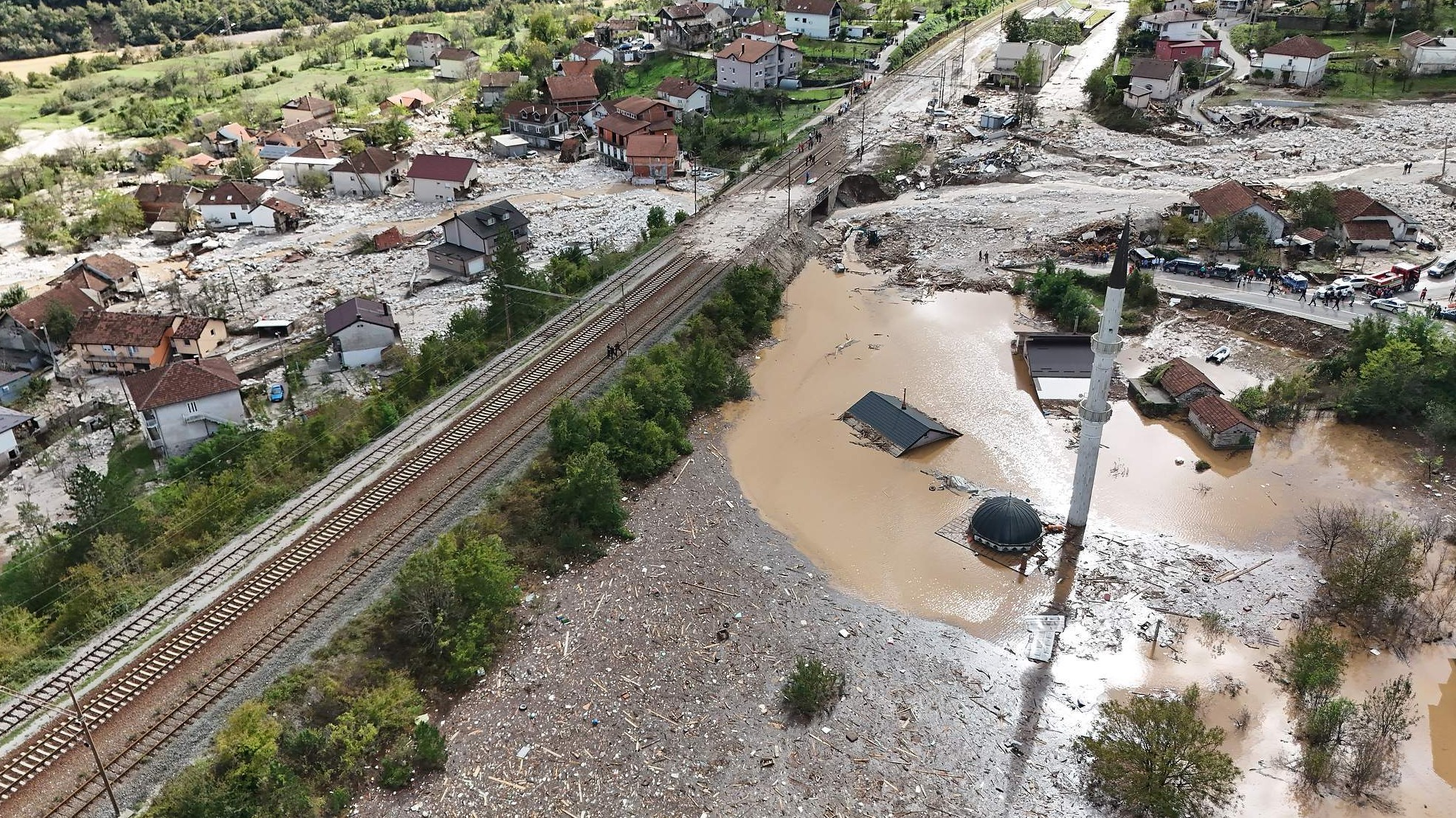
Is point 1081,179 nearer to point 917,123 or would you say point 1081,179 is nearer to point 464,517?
point 917,123

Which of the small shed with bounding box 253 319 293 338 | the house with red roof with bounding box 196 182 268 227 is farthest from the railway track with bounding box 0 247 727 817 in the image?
the house with red roof with bounding box 196 182 268 227

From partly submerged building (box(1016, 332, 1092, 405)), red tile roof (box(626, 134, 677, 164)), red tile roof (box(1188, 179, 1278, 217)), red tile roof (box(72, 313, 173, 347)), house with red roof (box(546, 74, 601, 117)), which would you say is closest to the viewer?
partly submerged building (box(1016, 332, 1092, 405))

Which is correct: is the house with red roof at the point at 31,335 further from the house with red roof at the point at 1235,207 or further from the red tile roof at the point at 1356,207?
the red tile roof at the point at 1356,207

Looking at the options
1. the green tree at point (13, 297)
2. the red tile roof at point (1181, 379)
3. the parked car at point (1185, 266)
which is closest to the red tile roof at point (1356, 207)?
the parked car at point (1185, 266)

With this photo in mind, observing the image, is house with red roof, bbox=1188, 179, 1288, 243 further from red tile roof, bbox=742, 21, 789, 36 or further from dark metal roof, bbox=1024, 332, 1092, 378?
red tile roof, bbox=742, 21, 789, 36

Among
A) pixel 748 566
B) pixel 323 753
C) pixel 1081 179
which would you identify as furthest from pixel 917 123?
pixel 323 753

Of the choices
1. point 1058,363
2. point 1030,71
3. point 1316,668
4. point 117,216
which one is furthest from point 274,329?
point 1030,71

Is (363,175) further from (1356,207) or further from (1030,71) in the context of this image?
(1356,207)
